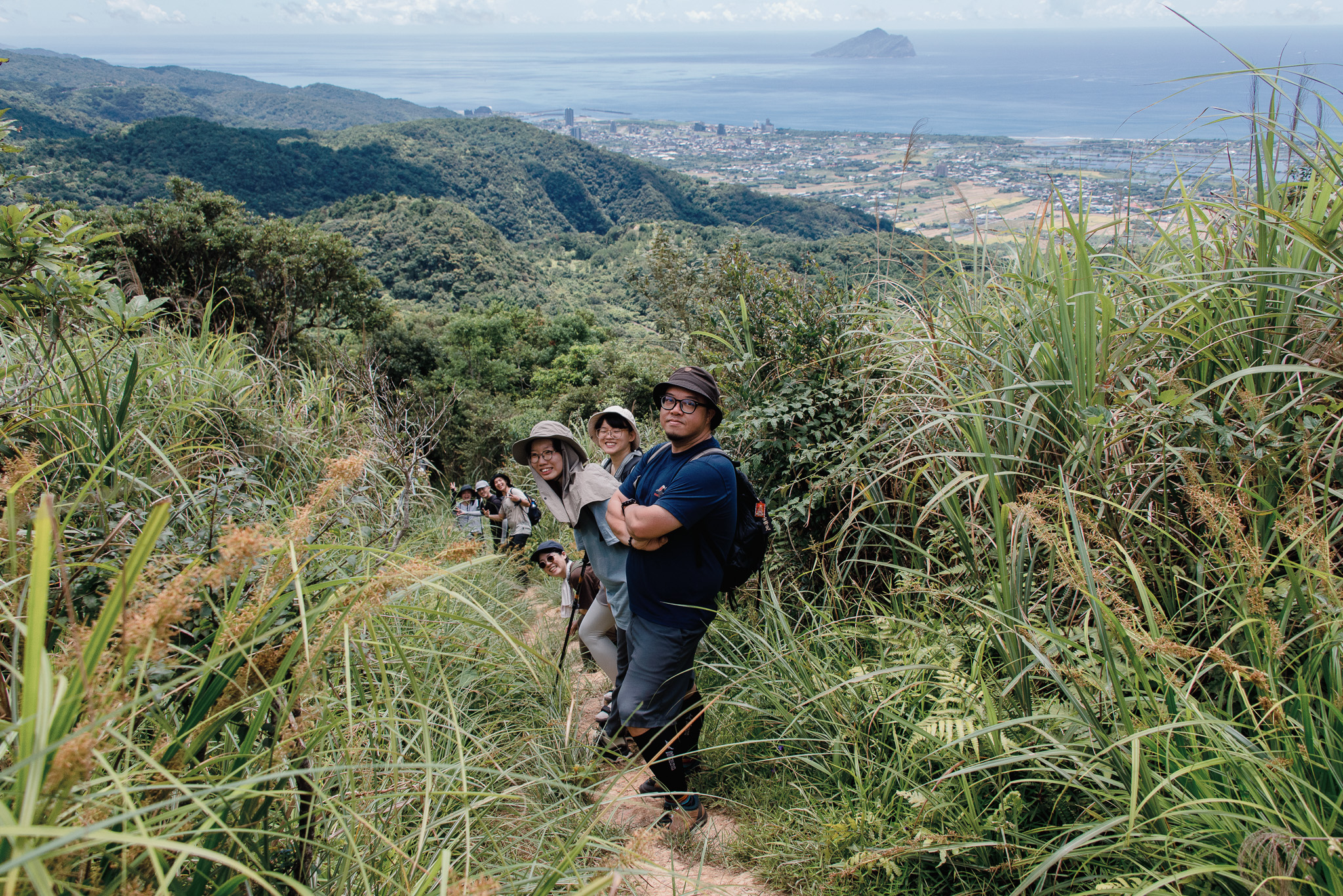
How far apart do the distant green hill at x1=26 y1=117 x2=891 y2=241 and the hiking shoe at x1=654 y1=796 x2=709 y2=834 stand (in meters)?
35.6

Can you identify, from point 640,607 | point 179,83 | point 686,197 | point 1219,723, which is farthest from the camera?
point 179,83

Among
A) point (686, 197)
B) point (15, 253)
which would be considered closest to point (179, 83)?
point (686, 197)

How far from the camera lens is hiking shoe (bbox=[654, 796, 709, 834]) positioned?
92.3 inches

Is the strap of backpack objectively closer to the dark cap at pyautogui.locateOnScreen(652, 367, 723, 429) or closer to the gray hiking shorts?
the dark cap at pyautogui.locateOnScreen(652, 367, 723, 429)

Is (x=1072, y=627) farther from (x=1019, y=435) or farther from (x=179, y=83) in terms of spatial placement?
(x=179, y=83)

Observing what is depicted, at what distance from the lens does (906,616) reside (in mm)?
2713

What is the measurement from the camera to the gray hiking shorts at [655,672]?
2.49 meters

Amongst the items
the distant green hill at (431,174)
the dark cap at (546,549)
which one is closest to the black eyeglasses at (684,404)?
the dark cap at (546,549)

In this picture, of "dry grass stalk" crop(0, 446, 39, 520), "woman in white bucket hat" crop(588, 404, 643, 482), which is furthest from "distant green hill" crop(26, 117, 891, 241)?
"dry grass stalk" crop(0, 446, 39, 520)

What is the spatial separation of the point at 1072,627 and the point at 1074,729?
32 cm

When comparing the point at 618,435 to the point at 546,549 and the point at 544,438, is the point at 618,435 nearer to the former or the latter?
the point at 544,438

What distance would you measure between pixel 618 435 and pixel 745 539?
0.86 m

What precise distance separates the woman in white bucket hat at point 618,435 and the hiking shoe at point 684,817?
1309mm

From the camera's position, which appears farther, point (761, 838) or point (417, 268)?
point (417, 268)
